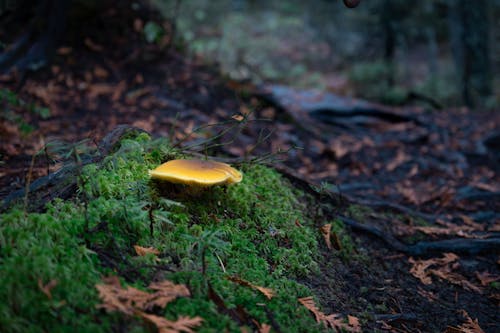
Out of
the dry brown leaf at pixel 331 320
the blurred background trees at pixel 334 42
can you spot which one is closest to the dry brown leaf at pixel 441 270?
the dry brown leaf at pixel 331 320

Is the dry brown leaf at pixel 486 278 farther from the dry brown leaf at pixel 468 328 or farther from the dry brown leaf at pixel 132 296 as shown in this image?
the dry brown leaf at pixel 132 296

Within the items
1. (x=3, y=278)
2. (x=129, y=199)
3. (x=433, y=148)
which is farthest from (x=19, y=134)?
(x=433, y=148)

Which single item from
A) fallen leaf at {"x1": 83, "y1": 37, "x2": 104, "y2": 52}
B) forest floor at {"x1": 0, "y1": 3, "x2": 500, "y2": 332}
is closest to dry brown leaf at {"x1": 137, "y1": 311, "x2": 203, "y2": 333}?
forest floor at {"x1": 0, "y1": 3, "x2": 500, "y2": 332}

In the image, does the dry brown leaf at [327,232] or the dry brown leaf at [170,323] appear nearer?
the dry brown leaf at [170,323]

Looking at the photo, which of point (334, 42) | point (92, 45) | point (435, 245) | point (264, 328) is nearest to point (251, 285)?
point (264, 328)

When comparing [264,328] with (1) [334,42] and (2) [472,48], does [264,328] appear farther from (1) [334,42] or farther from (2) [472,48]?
(1) [334,42]

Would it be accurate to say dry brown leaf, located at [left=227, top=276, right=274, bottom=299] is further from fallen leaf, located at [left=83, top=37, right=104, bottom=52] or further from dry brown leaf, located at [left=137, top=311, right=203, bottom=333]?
fallen leaf, located at [left=83, top=37, right=104, bottom=52]

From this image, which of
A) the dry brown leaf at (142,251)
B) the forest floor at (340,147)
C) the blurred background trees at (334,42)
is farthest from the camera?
the blurred background trees at (334,42)
